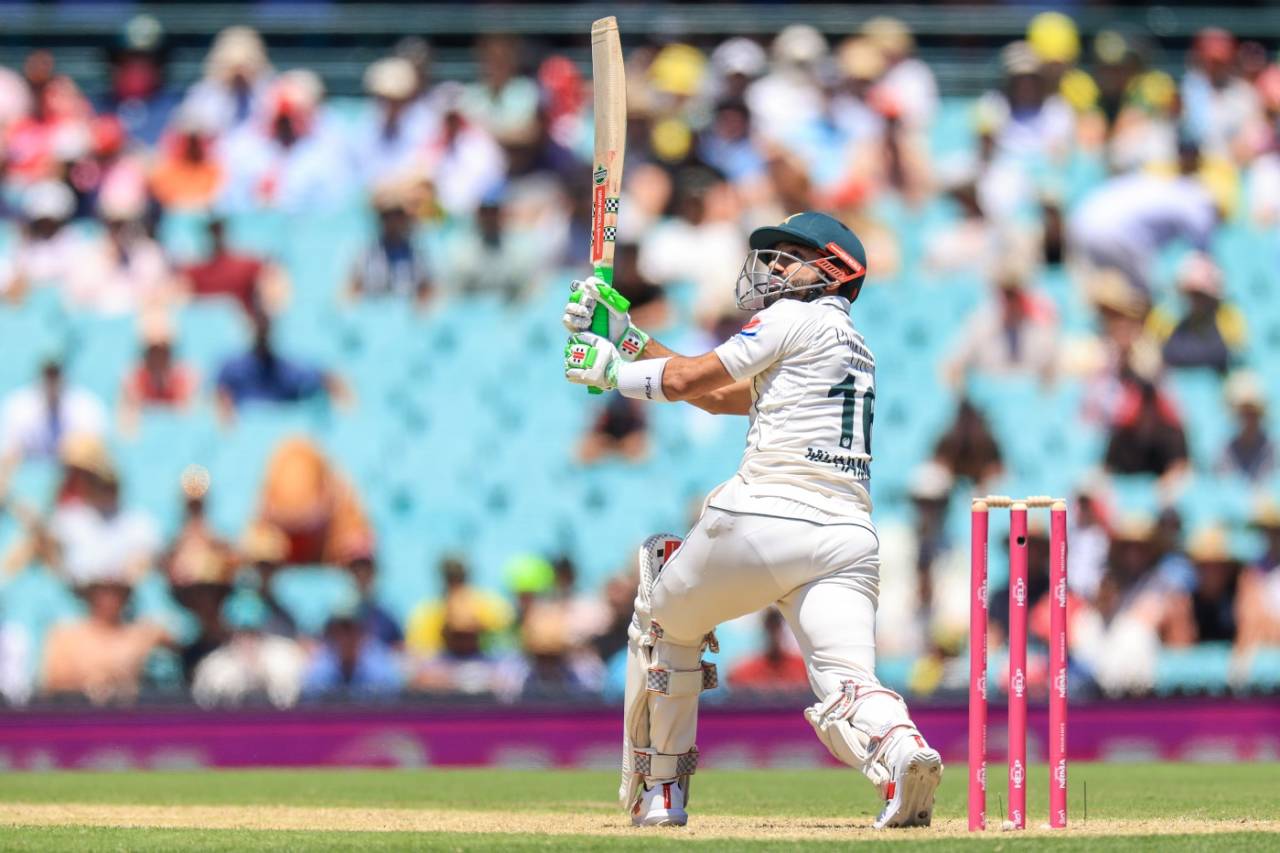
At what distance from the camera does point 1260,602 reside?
43.0 ft

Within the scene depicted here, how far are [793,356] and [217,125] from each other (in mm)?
10233

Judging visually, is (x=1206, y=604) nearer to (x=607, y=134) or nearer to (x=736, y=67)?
(x=736, y=67)

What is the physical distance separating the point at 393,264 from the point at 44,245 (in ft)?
8.41

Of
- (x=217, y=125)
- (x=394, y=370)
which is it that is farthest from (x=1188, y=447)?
(x=217, y=125)

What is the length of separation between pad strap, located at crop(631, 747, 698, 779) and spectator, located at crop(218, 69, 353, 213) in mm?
9563

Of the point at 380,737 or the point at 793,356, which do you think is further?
the point at 380,737

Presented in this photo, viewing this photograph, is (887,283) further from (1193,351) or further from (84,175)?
(84,175)

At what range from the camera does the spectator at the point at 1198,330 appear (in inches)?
588

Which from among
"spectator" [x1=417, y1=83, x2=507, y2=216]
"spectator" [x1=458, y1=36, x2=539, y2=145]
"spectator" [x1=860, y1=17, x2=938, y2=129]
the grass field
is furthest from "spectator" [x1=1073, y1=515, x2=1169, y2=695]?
"spectator" [x1=458, y1=36, x2=539, y2=145]

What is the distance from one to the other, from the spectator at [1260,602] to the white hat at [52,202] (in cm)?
853

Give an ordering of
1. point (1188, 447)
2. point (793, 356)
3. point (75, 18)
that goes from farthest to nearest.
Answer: point (75, 18) → point (1188, 447) → point (793, 356)

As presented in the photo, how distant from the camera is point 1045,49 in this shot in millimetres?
16375

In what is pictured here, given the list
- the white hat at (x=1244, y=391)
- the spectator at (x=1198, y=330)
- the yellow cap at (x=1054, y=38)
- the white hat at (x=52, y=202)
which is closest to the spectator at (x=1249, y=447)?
the white hat at (x=1244, y=391)

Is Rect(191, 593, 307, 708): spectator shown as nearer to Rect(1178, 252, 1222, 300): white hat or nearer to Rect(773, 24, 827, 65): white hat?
Rect(773, 24, 827, 65): white hat
